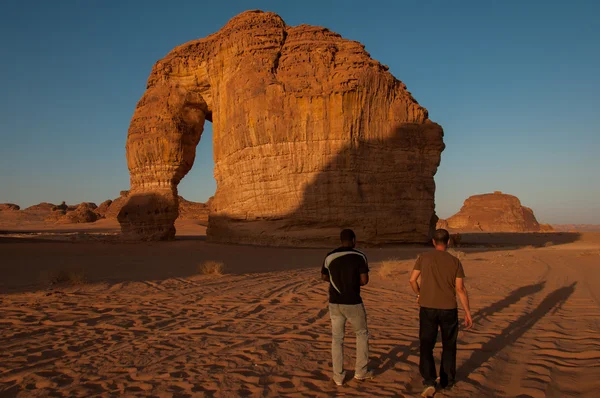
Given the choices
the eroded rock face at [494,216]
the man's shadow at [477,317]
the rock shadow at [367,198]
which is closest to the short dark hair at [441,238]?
the man's shadow at [477,317]

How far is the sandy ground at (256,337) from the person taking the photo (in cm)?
375

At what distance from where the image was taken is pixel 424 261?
12.7 ft

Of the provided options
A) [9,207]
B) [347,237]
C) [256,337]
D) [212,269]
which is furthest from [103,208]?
[347,237]

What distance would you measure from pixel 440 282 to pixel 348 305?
0.88 metres

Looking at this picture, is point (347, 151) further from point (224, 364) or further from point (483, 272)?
point (224, 364)

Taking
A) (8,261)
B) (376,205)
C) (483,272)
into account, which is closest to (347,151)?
(376,205)

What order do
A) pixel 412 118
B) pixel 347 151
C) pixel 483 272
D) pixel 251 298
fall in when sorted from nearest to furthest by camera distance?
pixel 251 298
pixel 483 272
pixel 347 151
pixel 412 118

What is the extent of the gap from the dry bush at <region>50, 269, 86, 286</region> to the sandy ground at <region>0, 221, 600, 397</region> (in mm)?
95

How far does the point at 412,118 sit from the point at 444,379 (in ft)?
60.6

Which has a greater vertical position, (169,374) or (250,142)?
(250,142)

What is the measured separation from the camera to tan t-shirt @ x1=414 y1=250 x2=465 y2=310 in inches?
145

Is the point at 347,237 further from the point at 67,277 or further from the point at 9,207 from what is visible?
the point at 9,207

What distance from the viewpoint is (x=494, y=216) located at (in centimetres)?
6166

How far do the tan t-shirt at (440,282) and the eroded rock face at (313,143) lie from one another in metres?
15.1
